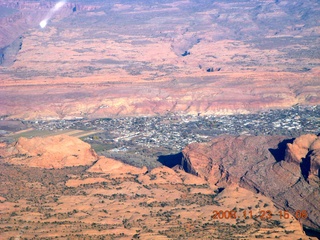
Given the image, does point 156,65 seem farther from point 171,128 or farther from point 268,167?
point 268,167

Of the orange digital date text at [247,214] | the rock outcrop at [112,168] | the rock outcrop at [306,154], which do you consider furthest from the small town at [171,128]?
the orange digital date text at [247,214]

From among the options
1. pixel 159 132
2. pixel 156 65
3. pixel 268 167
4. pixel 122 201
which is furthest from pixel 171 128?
pixel 156 65

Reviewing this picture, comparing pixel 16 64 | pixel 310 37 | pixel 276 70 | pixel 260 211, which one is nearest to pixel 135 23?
pixel 310 37

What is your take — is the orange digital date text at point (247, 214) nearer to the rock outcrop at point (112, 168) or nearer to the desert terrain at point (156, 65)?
the rock outcrop at point (112, 168)

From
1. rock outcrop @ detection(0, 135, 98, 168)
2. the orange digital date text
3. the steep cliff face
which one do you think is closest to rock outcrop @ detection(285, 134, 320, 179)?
the steep cliff face

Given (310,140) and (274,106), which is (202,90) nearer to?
(274,106)
